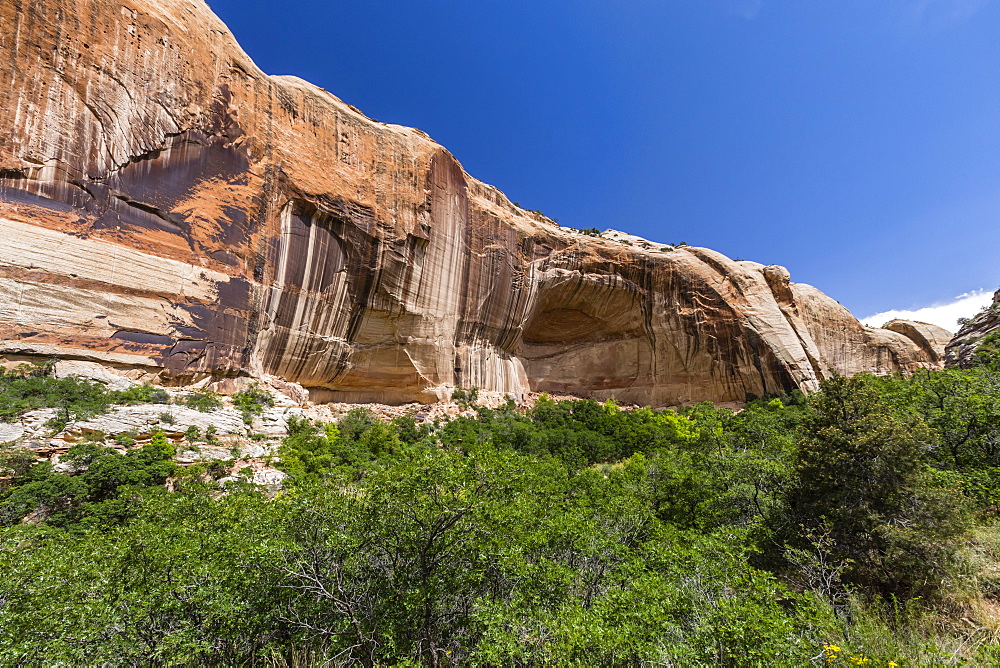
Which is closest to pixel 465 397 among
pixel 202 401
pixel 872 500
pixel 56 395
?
pixel 202 401

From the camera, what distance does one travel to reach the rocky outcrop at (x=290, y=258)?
44.5ft

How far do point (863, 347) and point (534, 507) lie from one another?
44446 millimetres

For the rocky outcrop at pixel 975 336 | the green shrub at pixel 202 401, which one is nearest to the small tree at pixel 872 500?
the rocky outcrop at pixel 975 336

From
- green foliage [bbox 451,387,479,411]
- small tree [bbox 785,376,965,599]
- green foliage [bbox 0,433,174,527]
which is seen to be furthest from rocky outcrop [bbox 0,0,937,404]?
small tree [bbox 785,376,965,599]

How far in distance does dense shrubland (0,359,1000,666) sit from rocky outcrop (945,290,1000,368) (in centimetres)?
1205

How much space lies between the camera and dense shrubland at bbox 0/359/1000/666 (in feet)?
13.1

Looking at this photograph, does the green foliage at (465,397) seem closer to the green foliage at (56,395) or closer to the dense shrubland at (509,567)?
the green foliage at (56,395)

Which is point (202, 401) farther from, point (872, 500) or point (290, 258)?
point (872, 500)

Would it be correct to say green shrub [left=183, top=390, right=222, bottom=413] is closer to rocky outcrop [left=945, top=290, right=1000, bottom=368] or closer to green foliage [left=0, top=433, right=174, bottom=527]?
green foliage [left=0, top=433, right=174, bottom=527]

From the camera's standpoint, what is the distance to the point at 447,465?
14.7 ft

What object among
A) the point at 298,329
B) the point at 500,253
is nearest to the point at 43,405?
the point at 298,329

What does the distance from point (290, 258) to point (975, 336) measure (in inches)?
1302

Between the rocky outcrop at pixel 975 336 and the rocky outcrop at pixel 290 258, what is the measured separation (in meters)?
7.21

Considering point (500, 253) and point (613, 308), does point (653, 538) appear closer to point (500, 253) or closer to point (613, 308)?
point (500, 253)
